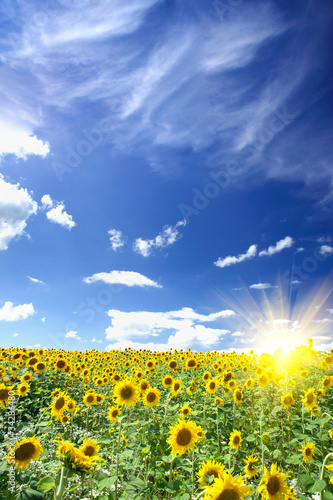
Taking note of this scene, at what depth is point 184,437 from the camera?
4.29 metres

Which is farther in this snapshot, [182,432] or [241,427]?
[241,427]

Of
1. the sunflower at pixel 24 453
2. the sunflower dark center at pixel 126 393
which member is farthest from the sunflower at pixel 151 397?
the sunflower at pixel 24 453

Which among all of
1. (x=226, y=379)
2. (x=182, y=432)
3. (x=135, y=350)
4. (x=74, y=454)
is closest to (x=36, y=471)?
(x=182, y=432)

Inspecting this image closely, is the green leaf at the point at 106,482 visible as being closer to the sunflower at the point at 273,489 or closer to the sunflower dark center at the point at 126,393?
the sunflower at the point at 273,489

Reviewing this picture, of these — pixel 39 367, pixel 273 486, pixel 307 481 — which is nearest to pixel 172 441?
pixel 273 486

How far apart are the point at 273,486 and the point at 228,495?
136 cm

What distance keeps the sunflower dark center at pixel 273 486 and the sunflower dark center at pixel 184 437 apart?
127 cm

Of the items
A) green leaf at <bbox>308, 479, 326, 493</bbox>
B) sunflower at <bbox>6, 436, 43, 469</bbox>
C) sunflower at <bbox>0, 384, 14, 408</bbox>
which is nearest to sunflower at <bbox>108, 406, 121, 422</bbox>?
sunflower at <bbox>0, 384, 14, 408</bbox>

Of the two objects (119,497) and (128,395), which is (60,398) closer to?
(128,395)

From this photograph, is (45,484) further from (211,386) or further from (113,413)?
(211,386)

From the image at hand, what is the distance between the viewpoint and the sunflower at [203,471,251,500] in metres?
2.40

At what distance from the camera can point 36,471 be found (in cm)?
556

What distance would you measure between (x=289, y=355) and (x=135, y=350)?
51.3 ft

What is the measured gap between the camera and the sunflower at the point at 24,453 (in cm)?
381
